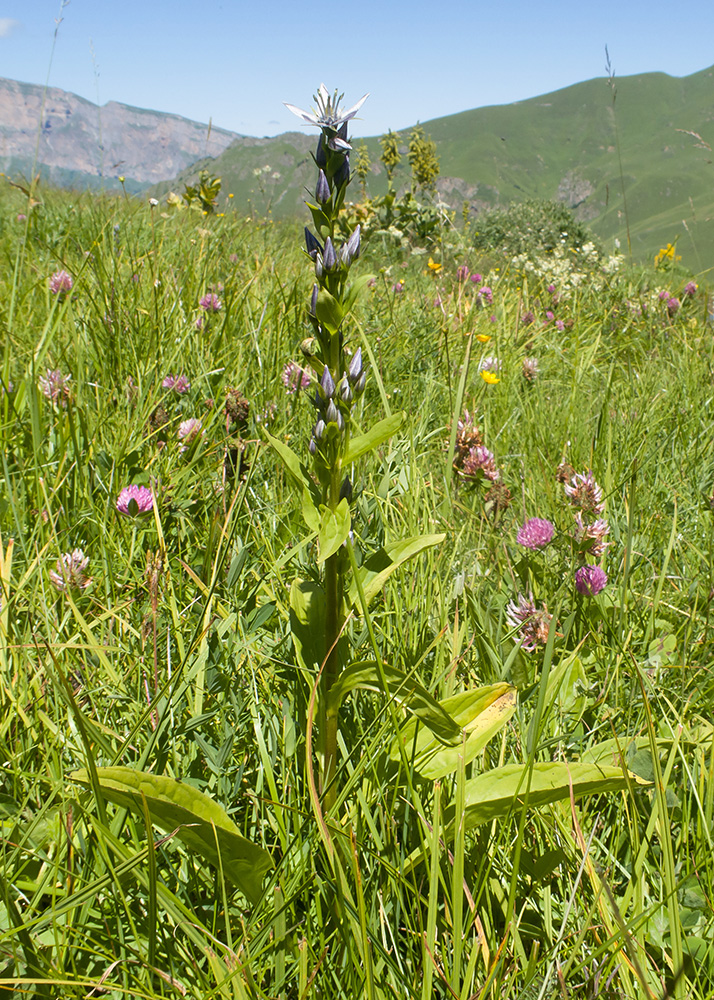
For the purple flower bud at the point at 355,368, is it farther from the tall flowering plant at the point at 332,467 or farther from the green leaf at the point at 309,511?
the green leaf at the point at 309,511

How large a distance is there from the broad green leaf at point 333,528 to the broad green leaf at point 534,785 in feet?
1.55

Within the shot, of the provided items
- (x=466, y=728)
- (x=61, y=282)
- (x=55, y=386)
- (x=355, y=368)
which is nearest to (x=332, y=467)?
(x=355, y=368)

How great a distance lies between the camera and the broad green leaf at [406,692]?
100cm

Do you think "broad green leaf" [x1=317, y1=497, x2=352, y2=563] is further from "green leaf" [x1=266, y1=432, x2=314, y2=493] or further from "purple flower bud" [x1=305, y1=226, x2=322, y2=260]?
A: "purple flower bud" [x1=305, y1=226, x2=322, y2=260]

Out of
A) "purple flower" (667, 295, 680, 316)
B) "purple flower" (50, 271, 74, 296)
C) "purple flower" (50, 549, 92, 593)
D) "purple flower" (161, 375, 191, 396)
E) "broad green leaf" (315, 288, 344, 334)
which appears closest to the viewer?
"broad green leaf" (315, 288, 344, 334)

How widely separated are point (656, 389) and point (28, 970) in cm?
352

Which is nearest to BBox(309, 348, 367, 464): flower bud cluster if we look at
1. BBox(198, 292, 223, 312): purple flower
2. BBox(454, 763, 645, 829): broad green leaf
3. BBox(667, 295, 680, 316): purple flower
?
BBox(454, 763, 645, 829): broad green leaf

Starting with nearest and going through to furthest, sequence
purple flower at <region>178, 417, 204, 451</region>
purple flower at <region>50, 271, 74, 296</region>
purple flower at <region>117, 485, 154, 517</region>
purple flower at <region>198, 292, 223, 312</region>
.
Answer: purple flower at <region>117, 485, 154, 517</region> < purple flower at <region>178, 417, 204, 451</region> < purple flower at <region>50, 271, 74, 296</region> < purple flower at <region>198, 292, 223, 312</region>

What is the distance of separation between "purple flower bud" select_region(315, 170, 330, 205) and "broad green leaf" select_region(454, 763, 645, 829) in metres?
0.99

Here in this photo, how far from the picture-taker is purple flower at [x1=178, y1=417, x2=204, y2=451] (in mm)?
2314

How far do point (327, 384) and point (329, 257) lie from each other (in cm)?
21

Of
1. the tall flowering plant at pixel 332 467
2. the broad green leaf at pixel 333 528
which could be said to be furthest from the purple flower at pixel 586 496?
the broad green leaf at pixel 333 528

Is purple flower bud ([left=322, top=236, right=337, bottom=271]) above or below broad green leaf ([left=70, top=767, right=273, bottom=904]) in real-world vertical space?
above

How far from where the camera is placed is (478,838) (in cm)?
117
